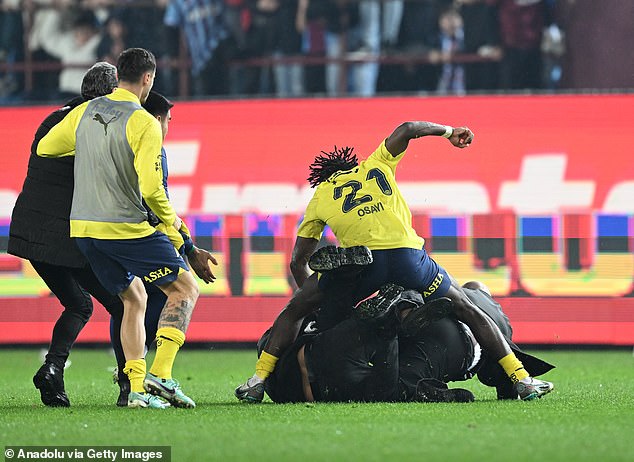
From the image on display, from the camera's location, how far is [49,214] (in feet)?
24.9

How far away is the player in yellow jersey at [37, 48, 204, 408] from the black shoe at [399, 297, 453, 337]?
4.15ft

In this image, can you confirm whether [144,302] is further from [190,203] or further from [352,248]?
[190,203]

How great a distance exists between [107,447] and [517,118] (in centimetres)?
718

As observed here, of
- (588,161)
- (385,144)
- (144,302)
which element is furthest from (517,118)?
(144,302)

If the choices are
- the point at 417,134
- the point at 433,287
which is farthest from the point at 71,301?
the point at 417,134

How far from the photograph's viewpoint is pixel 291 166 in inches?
474

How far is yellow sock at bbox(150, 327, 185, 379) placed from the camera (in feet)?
22.9

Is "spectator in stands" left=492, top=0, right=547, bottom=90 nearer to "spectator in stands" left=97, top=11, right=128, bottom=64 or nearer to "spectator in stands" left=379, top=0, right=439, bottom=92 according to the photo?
"spectator in stands" left=379, top=0, right=439, bottom=92

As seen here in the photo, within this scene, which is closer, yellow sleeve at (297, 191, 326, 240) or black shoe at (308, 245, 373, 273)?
black shoe at (308, 245, 373, 273)

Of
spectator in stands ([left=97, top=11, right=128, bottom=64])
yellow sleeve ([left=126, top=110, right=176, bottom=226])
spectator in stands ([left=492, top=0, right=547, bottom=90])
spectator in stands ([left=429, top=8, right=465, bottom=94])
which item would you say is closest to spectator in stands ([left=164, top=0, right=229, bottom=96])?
spectator in stands ([left=97, top=11, right=128, bottom=64])

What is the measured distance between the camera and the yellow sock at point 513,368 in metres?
7.60

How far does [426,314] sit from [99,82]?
2.38 m

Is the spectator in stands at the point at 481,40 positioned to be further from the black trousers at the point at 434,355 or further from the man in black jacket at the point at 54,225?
the man in black jacket at the point at 54,225

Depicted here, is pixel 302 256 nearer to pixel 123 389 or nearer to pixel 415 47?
pixel 123 389
